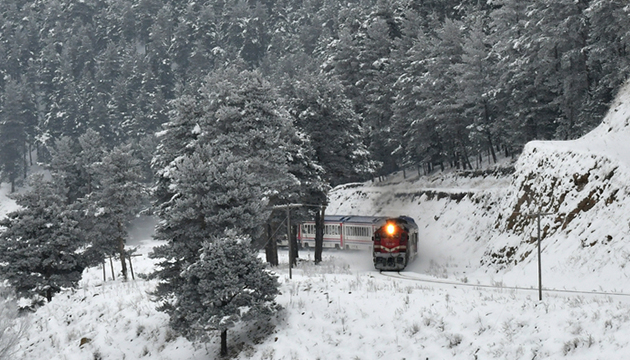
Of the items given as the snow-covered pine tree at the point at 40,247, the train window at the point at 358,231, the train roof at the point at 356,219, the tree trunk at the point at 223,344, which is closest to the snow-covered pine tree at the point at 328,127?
the train roof at the point at 356,219

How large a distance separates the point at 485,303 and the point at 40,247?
25.7 meters

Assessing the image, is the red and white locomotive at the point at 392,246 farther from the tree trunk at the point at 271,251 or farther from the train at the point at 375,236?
the tree trunk at the point at 271,251

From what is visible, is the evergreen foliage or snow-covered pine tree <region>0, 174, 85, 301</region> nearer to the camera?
snow-covered pine tree <region>0, 174, 85, 301</region>

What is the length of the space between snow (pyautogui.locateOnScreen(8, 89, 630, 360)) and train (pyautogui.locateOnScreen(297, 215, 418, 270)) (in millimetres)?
2306

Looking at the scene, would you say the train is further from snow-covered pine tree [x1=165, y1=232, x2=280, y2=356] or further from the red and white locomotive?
snow-covered pine tree [x1=165, y1=232, x2=280, y2=356]

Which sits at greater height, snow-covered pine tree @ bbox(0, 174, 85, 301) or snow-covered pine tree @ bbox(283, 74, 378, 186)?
snow-covered pine tree @ bbox(283, 74, 378, 186)

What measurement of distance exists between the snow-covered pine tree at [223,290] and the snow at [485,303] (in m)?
1.36

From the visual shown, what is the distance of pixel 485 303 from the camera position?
18.7 meters

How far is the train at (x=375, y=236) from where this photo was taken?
3431 centimetres

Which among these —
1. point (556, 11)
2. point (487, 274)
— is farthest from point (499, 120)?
point (487, 274)

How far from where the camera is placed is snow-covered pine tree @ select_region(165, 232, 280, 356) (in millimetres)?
19875

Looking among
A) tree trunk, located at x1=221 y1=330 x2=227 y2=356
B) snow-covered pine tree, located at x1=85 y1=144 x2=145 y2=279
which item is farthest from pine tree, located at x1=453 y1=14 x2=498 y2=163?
tree trunk, located at x1=221 y1=330 x2=227 y2=356

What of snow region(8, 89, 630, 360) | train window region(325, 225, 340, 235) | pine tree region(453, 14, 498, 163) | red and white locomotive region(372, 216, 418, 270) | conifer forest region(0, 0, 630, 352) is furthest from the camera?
train window region(325, 225, 340, 235)

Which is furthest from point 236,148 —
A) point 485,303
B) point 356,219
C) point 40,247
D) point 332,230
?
point 332,230
